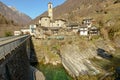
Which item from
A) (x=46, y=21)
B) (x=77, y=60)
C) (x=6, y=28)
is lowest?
(x=77, y=60)

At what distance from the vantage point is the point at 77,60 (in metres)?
61.8

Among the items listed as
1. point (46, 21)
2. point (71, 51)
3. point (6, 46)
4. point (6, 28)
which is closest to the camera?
point (6, 46)

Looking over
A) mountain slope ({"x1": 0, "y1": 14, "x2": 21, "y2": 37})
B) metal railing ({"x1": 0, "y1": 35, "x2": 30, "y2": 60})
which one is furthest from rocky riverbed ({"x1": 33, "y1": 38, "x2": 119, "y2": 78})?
metal railing ({"x1": 0, "y1": 35, "x2": 30, "y2": 60})

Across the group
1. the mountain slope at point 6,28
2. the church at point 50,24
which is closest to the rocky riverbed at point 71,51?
the mountain slope at point 6,28

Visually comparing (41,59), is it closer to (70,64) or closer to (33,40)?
(33,40)

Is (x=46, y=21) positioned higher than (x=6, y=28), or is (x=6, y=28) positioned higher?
(x=46, y=21)

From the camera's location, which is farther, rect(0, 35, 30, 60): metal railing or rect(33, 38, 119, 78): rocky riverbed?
rect(33, 38, 119, 78): rocky riverbed

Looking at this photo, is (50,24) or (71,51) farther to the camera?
(50,24)

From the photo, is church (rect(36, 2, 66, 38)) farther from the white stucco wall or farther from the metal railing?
the metal railing

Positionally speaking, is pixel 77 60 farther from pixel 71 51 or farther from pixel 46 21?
pixel 46 21

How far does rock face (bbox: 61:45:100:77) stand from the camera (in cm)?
5172

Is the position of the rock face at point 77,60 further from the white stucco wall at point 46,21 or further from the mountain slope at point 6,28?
the white stucco wall at point 46,21

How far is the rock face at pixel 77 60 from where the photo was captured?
5172 cm

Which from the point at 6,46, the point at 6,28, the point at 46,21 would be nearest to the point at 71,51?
the point at 46,21
